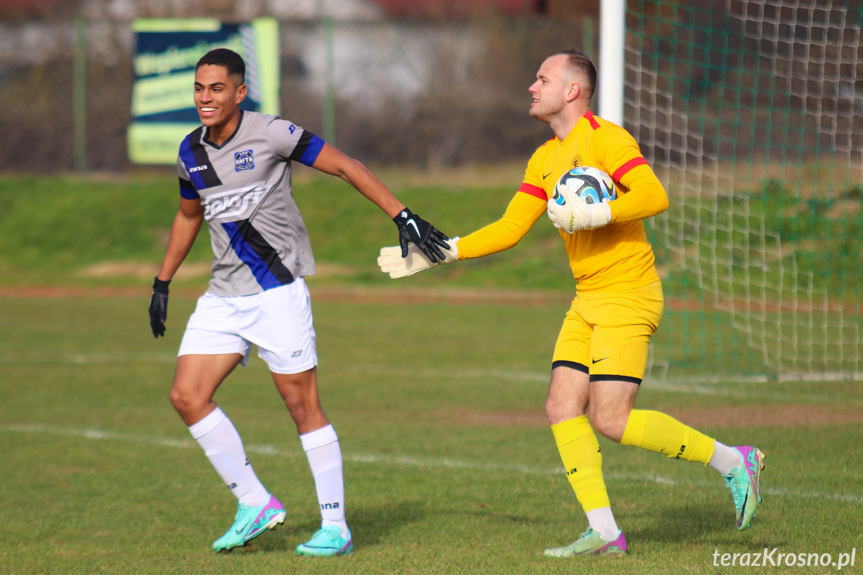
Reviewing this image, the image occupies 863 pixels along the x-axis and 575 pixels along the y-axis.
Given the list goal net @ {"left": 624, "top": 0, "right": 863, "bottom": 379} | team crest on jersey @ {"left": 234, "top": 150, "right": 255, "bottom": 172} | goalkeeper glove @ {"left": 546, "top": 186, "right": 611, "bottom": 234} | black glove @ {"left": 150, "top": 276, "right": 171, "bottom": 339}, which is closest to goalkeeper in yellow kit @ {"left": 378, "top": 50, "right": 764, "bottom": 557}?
goalkeeper glove @ {"left": 546, "top": 186, "right": 611, "bottom": 234}

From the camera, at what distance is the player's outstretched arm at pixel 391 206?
454 centimetres

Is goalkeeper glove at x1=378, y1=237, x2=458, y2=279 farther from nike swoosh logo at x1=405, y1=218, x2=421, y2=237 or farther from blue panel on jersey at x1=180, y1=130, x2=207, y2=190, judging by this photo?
blue panel on jersey at x1=180, y1=130, x2=207, y2=190

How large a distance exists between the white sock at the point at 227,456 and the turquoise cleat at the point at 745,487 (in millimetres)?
2087

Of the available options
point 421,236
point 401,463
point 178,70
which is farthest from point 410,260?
point 178,70

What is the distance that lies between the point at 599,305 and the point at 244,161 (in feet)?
5.56

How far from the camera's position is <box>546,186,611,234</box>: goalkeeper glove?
4199 millimetres

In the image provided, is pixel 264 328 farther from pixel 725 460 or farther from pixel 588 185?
pixel 725 460

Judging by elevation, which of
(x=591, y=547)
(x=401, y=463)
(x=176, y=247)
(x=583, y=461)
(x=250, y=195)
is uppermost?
(x=250, y=195)

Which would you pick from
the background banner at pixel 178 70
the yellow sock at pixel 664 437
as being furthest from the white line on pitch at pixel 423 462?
the background banner at pixel 178 70

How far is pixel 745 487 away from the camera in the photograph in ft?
14.6

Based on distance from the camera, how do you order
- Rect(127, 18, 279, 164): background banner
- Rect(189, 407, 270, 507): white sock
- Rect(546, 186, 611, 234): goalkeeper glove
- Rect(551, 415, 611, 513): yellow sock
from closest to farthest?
1. Rect(546, 186, 611, 234): goalkeeper glove
2. Rect(551, 415, 611, 513): yellow sock
3. Rect(189, 407, 270, 507): white sock
4. Rect(127, 18, 279, 164): background banner

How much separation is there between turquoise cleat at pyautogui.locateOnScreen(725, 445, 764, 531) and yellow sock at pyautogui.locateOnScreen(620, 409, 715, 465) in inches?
6.0

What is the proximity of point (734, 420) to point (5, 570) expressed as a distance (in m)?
5.16

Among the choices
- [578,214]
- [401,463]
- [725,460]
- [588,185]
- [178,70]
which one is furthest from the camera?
[178,70]
